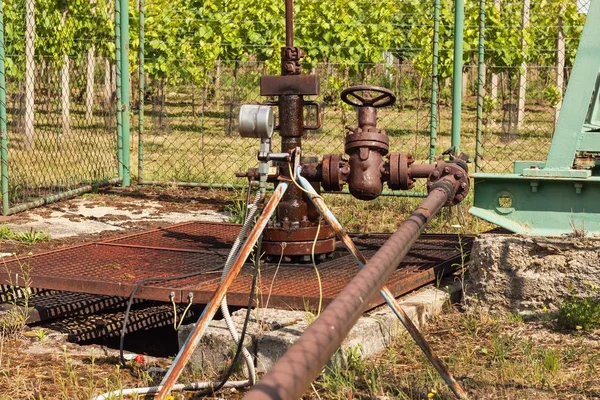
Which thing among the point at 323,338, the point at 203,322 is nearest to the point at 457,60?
the point at 203,322

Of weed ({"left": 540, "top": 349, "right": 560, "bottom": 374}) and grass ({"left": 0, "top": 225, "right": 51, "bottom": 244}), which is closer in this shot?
weed ({"left": 540, "top": 349, "right": 560, "bottom": 374})

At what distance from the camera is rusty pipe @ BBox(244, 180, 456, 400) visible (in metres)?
1.66

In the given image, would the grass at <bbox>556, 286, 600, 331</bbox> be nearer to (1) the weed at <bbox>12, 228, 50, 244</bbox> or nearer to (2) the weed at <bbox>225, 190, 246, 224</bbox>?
(2) the weed at <bbox>225, 190, 246, 224</bbox>

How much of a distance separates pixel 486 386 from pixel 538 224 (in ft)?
3.92

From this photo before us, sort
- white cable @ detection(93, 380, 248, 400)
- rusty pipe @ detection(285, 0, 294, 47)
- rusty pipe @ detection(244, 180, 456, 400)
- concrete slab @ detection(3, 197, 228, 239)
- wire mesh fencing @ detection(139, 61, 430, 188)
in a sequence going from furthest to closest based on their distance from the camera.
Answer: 1. wire mesh fencing @ detection(139, 61, 430, 188)
2. concrete slab @ detection(3, 197, 228, 239)
3. rusty pipe @ detection(285, 0, 294, 47)
4. white cable @ detection(93, 380, 248, 400)
5. rusty pipe @ detection(244, 180, 456, 400)

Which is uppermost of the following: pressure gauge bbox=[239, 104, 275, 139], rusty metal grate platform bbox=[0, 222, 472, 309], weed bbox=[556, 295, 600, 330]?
pressure gauge bbox=[239, 104, 275, 139]

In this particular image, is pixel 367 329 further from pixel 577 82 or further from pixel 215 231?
pixel 215 231

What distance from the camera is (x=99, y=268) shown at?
209 inches

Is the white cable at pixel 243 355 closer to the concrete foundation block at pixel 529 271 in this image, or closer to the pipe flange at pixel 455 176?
the pipe flange at pixel 455 176

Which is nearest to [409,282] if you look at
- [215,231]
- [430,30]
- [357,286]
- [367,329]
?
[367,329]

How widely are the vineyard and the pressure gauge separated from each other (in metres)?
4.27

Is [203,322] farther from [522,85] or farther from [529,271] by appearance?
[522,85]

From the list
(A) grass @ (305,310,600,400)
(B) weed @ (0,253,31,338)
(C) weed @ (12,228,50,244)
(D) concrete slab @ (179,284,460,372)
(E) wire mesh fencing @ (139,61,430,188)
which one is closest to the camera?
(A) grass @ (305,310,600,400)

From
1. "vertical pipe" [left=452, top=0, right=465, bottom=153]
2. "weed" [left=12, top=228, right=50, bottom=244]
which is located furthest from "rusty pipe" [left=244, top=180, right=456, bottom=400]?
"vertical pipe" [left=452, top=0, right=465, bottom=153]
